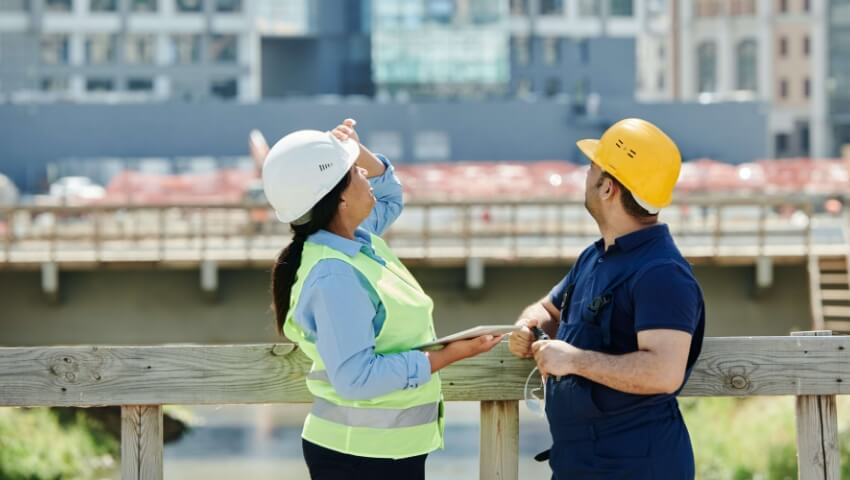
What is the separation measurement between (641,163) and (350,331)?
2.82ft

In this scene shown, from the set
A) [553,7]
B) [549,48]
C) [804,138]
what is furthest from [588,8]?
[804,138]

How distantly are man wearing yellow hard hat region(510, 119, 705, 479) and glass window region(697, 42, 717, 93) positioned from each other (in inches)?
4360

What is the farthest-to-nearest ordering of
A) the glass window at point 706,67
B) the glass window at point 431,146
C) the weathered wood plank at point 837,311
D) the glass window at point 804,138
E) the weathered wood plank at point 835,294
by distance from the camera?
1. the glass window at point 706,67
2. the glass window at point 804,138
3. the glass window at point 431,146
4. the weathered wood plank at point 835,294
5. the weathered wood plank at point 837,311

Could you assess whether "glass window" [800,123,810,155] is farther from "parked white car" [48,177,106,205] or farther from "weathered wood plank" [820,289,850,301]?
"weathered wood plank" [820,289,850,301]

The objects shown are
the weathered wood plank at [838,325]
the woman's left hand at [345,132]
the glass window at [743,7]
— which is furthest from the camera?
the glass window at [743,7]

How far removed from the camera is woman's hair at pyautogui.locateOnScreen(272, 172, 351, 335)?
13.8ft

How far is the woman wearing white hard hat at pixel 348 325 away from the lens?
4023 mm

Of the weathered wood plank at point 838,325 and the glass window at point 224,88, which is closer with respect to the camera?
the weathered wood plank at point 838,325

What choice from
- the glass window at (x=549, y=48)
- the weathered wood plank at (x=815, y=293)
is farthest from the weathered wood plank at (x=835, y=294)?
the glass window at (x=549, y=48)

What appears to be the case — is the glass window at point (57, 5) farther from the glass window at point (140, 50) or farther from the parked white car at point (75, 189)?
the parked white car at point (75, 189)

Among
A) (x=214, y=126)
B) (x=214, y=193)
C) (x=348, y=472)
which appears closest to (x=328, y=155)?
(x=348, y=472)

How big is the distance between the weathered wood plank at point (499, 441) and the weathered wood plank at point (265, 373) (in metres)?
0.05

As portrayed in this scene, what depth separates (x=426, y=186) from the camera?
4678 cm

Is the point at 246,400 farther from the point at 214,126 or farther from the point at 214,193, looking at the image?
the point at 214,126
